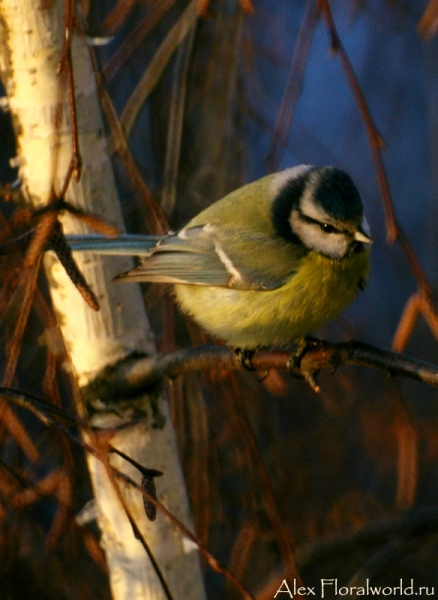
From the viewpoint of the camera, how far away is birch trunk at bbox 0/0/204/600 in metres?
1.38

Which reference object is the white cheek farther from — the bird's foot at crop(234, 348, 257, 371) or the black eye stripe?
the bird's foot at crop(234, 348, 257, 371)

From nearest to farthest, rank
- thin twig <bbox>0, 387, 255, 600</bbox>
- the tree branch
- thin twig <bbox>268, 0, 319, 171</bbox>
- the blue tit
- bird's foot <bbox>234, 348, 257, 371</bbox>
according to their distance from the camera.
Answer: thin twig <bbox>0, 387, 255, 600</bbox> < the tree branch < thin twig <bbox>268, 0, 319, 171</bbox> < bird's foot <bbox>234, 348, 257, 371</bbox> < the blue tit

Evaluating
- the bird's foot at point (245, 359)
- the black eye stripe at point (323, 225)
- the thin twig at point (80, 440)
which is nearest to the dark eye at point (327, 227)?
the black eye stripe at point (323, 225)

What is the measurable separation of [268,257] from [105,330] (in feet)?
1.37

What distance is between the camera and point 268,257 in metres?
1.69

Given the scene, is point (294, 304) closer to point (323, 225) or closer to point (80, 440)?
point (323, 225)

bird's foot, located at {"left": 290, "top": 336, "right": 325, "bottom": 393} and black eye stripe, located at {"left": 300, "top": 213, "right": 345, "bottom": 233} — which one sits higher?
black eye stripe, located at {"left": 300, "top": 213, "right": 345, "bottom": 233}

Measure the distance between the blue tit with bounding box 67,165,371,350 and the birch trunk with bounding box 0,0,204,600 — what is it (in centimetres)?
7

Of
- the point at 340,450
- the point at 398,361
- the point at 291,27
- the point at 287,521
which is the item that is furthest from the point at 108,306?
the point at 291,27

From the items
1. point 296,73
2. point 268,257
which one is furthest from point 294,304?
point 296,73

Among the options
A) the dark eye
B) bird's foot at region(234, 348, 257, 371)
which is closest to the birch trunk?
bird's foot at region(234, 348, 257, 371)

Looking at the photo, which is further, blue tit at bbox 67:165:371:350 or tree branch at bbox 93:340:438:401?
blue tit at bbox 67:165:371:350

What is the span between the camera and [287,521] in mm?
2650

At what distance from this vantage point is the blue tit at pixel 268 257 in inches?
62.4
